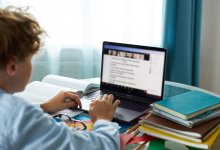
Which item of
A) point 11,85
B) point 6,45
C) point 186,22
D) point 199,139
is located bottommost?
point 199,139

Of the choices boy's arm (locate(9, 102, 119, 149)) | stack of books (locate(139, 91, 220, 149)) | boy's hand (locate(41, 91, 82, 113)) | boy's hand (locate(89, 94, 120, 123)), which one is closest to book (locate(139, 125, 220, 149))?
stack of books (locate(139, 91, 220, 149))

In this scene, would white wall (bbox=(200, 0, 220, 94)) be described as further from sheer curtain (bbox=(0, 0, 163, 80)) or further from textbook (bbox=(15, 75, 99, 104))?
textbook (bbox=(15, 75, 99, 104))

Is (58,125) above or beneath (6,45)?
beneath

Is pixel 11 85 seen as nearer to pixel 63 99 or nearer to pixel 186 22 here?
pixel 63 99

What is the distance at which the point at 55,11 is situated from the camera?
231 cm

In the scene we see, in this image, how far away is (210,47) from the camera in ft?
9.10

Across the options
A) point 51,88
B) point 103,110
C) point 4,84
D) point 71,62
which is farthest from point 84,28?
point 4,84

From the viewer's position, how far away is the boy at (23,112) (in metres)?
0.77

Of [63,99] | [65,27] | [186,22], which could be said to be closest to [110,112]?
[63,99]

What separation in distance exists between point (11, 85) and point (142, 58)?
0.76 meters

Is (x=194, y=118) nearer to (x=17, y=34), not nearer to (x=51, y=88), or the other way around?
(x=17, y=34)

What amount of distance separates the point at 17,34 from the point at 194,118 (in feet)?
2.01

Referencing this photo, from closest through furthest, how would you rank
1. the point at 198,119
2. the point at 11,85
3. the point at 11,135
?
the point at 11,135 → the point at 11,85 → the point at 198,119

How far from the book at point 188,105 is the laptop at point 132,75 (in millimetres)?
232
